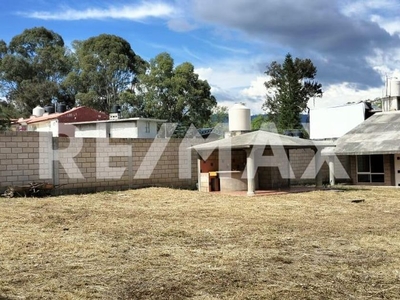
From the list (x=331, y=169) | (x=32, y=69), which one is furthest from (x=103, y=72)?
(x=331, y=169)

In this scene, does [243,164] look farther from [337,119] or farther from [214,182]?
[337,119]

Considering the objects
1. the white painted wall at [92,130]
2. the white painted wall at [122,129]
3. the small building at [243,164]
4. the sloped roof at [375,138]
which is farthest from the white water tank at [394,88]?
the white painted wall at [92,130]

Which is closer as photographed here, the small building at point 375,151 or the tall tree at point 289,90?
Result: the small building at point 375,151

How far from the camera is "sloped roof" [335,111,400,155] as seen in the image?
19.2 meters

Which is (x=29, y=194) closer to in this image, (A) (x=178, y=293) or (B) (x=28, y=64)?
(A) (x=178, y=293)

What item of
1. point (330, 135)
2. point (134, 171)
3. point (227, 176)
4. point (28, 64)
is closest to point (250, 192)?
point (227, 176)

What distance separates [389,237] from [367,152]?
41.1 feet

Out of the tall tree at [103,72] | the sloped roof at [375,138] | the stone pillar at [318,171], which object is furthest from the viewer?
the tall tree at [103,72]

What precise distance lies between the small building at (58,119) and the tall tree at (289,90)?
53.7ft

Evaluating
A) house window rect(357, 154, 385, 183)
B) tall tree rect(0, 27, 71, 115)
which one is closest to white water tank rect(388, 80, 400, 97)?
house window rect(357, 154, 385, 183)

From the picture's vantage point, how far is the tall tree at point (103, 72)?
148 ft

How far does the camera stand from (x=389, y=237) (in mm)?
7703

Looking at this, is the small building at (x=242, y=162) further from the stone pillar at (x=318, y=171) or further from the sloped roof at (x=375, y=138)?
the sloped roof at (x=375, y=138)

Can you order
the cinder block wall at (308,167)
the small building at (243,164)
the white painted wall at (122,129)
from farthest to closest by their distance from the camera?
the white painted wall at (122,129)
the cinder block wall at (308,167)
the small building at (243,164)
